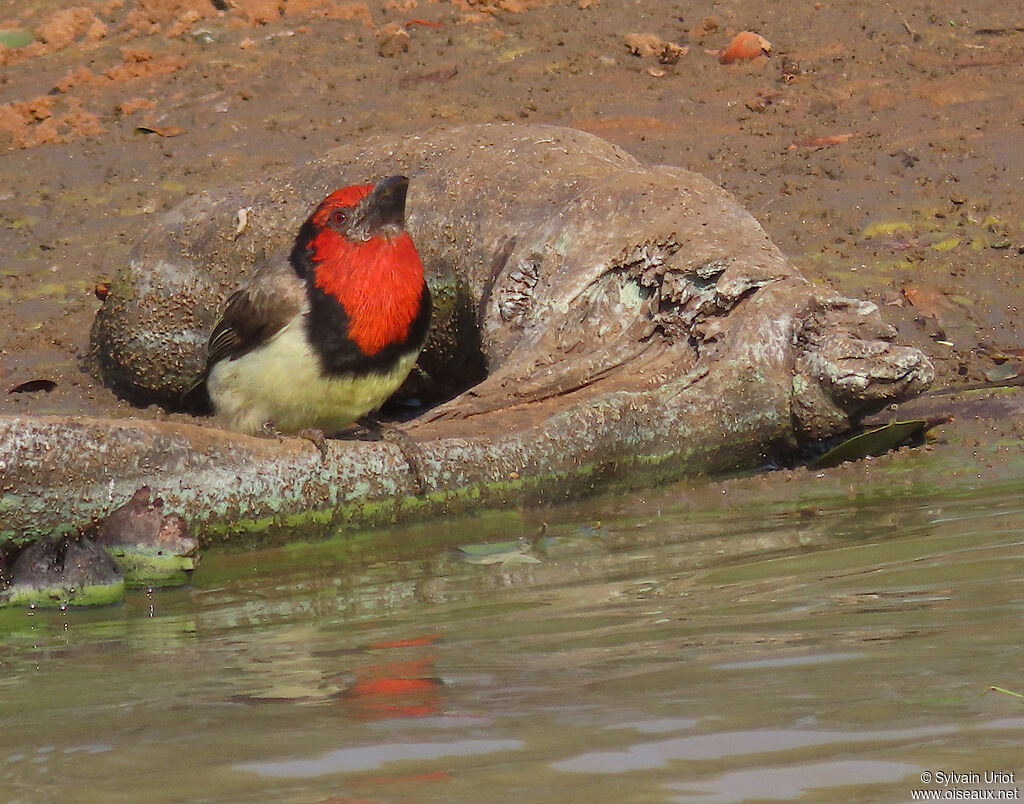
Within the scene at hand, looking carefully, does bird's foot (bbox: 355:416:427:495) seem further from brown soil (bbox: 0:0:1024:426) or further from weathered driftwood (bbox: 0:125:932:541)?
brown soil (bbox: 0:0:1024:426)

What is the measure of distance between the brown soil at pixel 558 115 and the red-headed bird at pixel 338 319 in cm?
196

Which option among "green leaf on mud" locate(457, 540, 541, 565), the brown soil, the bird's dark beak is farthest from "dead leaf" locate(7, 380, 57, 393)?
"green leaf on mud" locate(457, 540, 541, 565)

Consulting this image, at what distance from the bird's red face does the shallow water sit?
76cm

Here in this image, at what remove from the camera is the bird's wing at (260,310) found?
5.24 m

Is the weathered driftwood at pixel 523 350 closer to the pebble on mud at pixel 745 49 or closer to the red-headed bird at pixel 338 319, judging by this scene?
the red-headed bird at pixel 338 319

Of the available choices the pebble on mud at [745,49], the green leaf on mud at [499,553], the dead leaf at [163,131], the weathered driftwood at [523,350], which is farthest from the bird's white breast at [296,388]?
the pebble on mud at [745,49]

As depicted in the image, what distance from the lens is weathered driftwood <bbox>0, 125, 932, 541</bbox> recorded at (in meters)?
4.58

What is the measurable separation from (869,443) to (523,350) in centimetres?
124

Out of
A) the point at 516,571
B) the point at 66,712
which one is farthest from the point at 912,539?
the point at 66,712

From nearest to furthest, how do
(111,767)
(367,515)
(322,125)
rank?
(111,767) → (367,515) → (322,125)

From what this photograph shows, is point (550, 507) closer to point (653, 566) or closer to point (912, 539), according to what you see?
point (653, 566)

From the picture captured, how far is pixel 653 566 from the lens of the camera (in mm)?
4164

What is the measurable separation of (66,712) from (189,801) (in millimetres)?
749

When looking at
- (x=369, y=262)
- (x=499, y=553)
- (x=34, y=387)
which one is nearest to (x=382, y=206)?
(x=369, y=262)
